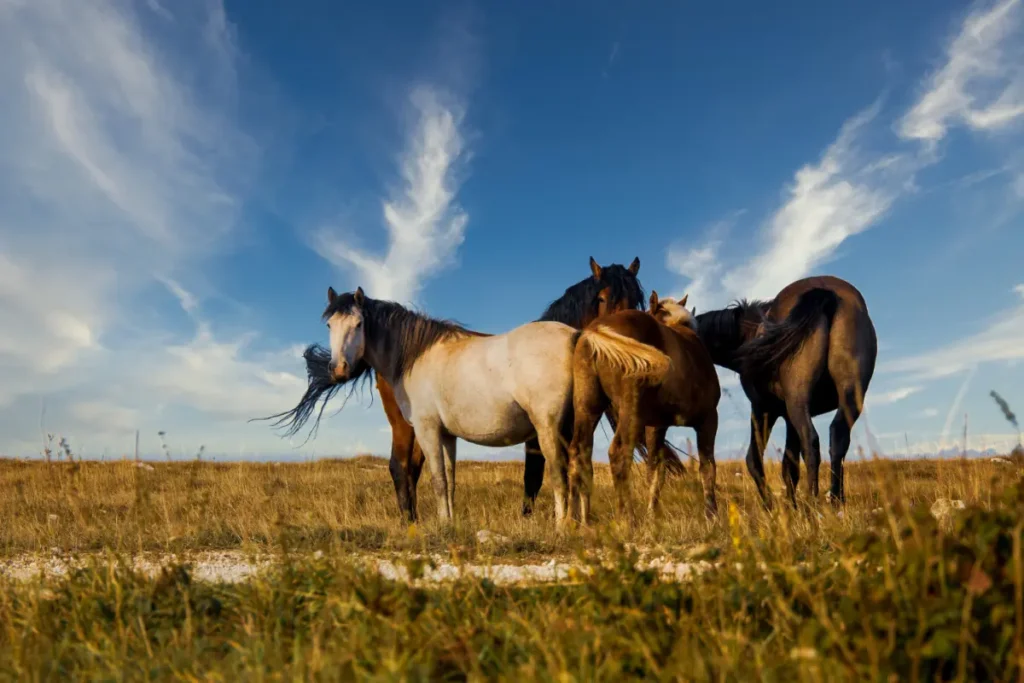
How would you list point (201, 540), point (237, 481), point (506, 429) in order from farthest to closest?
1. point (237, 481)
2. point (506, 429)
3. point (201, 540)

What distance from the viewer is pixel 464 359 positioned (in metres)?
7.66

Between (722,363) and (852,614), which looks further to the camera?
(722,363)

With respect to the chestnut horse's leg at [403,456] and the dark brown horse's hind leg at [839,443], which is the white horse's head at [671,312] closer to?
the dark brown horse's hind leg at [839,443]

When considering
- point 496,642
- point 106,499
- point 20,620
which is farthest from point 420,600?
point 106,499

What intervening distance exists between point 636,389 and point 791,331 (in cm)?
279

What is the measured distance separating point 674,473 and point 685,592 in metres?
5.91

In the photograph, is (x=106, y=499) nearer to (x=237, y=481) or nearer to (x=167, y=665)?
(x=237, y=481)

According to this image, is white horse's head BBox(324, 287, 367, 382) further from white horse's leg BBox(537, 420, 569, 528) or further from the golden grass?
white horse's leg BBox(537, 420, 569, 528)

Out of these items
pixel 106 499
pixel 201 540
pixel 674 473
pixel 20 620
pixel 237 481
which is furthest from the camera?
pixel 237 481

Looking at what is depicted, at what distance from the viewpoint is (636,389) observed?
648 cm

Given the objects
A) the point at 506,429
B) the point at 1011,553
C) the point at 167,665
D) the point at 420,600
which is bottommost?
the point at 167,665

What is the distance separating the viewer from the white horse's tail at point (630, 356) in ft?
20.8

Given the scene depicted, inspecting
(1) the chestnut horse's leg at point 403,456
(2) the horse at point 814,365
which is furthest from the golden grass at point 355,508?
(2) the horse at point 814,365

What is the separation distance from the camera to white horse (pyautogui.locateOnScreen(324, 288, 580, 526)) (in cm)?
698
